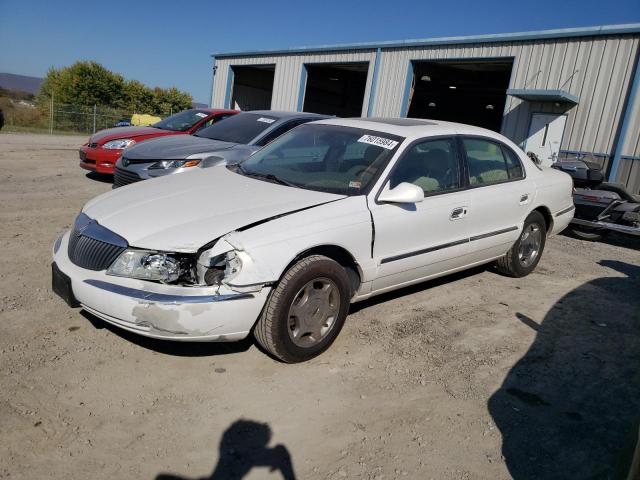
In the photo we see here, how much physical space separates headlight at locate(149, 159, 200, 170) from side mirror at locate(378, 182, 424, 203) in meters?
4.05

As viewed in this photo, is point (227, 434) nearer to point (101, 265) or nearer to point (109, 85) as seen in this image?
point (101, 265)

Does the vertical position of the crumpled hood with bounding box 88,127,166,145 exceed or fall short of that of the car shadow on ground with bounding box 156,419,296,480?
it exceeds it

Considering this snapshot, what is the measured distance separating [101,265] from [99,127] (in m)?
24.4

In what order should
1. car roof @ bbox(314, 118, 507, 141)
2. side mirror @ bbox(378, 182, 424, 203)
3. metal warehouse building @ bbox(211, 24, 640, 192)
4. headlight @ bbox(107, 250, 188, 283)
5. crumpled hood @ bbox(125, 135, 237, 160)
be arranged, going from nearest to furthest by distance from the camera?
headlight @ bbox(107, 250, 188, 283)
side mirror @ bbox(378, 182, 424, 203)
car roof @ bbox(314, 118, 507, 141)
crumpled hood @ bbox(125, 135, 237, 160)
metal warehouse building @ bbox(211, 24, 640, 192)

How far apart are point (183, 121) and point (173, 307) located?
303 inches

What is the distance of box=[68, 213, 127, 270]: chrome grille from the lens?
131 inches

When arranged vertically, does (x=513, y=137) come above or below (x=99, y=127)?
above

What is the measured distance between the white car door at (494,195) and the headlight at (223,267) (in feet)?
7.88

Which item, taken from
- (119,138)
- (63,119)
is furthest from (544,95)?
(63,119)

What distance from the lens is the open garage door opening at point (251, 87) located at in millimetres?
25750

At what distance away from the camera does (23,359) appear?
3.37 meters

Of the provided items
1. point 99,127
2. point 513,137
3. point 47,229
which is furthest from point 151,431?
point 99,127

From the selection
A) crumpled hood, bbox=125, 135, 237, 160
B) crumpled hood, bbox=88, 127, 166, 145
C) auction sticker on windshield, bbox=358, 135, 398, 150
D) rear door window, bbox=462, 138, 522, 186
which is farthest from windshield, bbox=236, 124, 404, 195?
crumpled hood, bbox=88, 127, 166, 145

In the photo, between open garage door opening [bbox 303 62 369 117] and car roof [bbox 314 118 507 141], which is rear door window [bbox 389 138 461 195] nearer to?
car roof [bbox 314 118 507 141]
